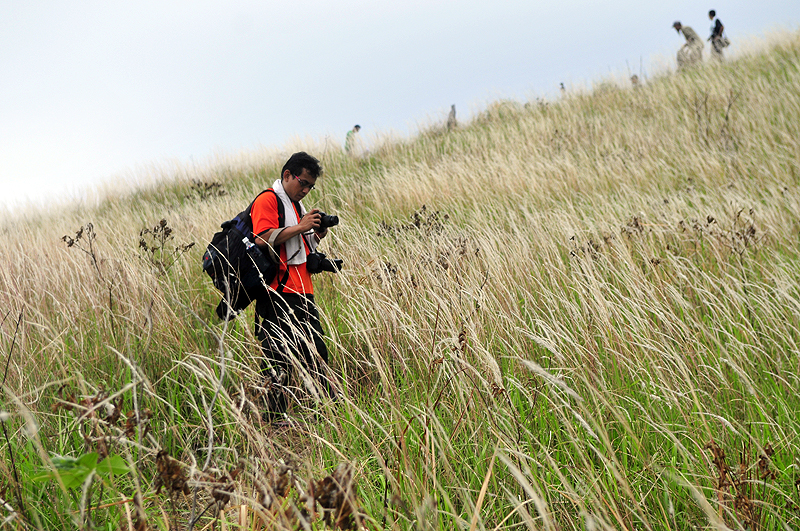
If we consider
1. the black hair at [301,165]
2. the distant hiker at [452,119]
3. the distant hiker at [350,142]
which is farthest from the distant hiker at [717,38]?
the black hair at [301,165]

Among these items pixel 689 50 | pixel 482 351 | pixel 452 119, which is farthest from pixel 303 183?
pixel 689 50

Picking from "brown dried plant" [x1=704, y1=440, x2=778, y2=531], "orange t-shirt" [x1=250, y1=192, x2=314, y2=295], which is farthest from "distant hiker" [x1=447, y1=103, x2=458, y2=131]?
"brown dried plant" [x1=704, y1=440, x2=778, y2=531]

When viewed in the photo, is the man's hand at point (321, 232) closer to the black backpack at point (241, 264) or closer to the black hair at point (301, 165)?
the black backpack at point (241, 264)

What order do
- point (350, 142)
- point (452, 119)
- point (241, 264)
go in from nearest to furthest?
point (241, 264)
point (350, 142)
point (452, 119)

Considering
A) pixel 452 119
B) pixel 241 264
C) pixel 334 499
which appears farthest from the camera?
pixel 452 119

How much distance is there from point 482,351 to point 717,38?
1563 centimetres

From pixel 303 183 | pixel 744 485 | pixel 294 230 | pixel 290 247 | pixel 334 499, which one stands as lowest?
pixel 744 485

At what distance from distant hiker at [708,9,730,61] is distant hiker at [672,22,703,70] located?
1.10ft

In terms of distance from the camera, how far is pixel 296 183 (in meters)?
3.13

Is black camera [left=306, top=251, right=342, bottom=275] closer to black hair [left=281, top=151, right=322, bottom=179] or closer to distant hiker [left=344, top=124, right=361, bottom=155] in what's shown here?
black hair [left=281, top=151, right=322, bottom=179]

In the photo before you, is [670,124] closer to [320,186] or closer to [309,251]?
[320,186]

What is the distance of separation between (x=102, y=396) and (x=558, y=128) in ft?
32.2

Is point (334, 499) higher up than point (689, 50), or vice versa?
point (689, 50)

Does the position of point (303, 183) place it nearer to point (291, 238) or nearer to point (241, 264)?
point (291, 238)
